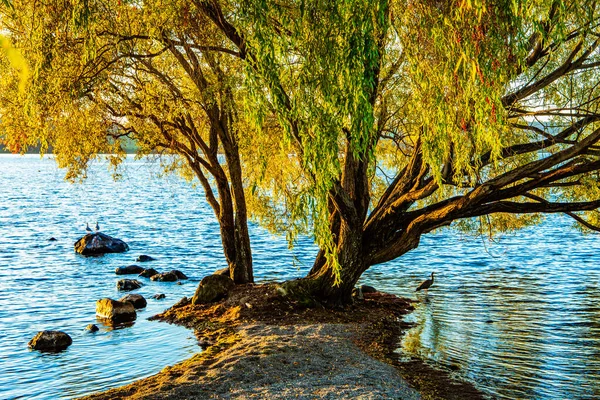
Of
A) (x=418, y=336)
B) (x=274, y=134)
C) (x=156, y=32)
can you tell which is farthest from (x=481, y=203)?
(x=156, y=32)

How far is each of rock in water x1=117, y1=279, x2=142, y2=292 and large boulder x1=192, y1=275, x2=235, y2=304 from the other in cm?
696

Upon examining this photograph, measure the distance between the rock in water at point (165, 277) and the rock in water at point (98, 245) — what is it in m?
10.3

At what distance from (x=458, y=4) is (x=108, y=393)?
9880mm

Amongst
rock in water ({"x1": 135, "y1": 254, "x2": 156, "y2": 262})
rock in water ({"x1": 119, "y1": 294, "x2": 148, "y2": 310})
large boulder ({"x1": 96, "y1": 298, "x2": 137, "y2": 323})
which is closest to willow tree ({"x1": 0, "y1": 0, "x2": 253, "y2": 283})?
rock in water ({"x1": 119, "y1": 294, "x2": 148, "y2": 310})

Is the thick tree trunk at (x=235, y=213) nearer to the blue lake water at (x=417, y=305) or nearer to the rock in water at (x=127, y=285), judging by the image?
the blue lake water at (x=417, y=305)

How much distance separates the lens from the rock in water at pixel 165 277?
27.5 meters

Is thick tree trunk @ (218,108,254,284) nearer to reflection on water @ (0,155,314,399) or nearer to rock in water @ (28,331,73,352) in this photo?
reflection on water @ (0,155,314,399)

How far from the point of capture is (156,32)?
13.9 metres

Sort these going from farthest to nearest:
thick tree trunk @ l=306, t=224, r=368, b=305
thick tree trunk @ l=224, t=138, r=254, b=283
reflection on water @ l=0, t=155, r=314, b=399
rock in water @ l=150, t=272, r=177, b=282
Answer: rock in water @ l=150, t=272, r=177, b=282, thick tree trunk @ l=224, t=138, r=254, b=283, thick tree trunk @ l=306, t=224, r=368, b=305, reflection on water @ l=0, t=155, r=314, b=399

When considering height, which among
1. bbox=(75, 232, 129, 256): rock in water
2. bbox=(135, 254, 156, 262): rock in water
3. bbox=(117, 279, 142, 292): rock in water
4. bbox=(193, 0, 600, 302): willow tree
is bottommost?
bbox=(117, 279, 142, 292): rock in water

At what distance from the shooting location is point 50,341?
17.0 metres

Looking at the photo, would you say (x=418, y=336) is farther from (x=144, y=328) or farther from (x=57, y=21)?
(x=57, y=21)

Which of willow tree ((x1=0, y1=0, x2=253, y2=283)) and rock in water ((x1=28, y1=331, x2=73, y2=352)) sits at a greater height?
willow tree ((x1=0, y1=0, x2=253, y2=283))

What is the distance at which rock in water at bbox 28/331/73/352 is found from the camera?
16.9 m
